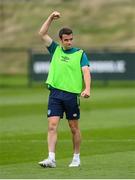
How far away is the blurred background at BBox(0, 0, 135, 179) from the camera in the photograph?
13.7 m

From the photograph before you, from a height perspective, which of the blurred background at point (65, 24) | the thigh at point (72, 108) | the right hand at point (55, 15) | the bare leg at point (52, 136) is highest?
the right hand at point (55, 15)

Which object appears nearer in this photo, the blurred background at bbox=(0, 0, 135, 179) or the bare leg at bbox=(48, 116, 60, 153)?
the bare leg at bbox=(48, 116, 60, 153)

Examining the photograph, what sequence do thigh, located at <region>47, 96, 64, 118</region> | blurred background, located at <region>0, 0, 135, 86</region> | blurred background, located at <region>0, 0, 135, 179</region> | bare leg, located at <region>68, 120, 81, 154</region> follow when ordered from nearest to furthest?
thigh, located at <region>47, 96, 64, 118</region>
bare leg, located at <region>68, 120, 81, 154</region>
blurred background, located at <region>0, 0, 135, 179</region>
blurred background, located at <region>0, 0, 135, 86</region>

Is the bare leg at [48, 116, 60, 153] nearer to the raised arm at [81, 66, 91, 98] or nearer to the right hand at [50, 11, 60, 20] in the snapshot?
the raised arm at [81, 66, 91, 98]

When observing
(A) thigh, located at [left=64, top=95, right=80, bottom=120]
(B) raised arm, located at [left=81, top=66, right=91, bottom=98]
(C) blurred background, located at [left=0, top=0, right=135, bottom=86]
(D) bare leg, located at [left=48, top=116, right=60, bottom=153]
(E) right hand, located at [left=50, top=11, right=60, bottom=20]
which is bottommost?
(C) blurred background, located at [left=0, top=0, right=135, bottom=86]

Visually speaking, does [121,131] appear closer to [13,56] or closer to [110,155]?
[110,155]

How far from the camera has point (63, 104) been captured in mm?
13297

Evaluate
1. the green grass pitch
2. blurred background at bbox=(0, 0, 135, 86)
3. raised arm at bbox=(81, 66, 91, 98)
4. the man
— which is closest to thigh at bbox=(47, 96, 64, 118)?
the man

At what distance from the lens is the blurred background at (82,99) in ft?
45.1

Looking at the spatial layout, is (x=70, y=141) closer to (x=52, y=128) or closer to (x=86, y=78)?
(x=52, y=128)

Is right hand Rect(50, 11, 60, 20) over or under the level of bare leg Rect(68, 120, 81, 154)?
over

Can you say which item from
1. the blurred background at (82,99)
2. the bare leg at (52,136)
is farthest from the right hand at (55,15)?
the blurred background at (82,99)

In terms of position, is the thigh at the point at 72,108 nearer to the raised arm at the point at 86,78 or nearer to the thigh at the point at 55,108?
the thigh at the point at 55,108

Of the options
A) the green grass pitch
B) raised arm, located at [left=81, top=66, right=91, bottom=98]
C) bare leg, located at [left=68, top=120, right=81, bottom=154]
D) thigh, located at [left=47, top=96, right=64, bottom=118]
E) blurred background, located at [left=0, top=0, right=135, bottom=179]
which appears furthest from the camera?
blurred background, located at [left=0, top=0, right=135, bottom=179]
